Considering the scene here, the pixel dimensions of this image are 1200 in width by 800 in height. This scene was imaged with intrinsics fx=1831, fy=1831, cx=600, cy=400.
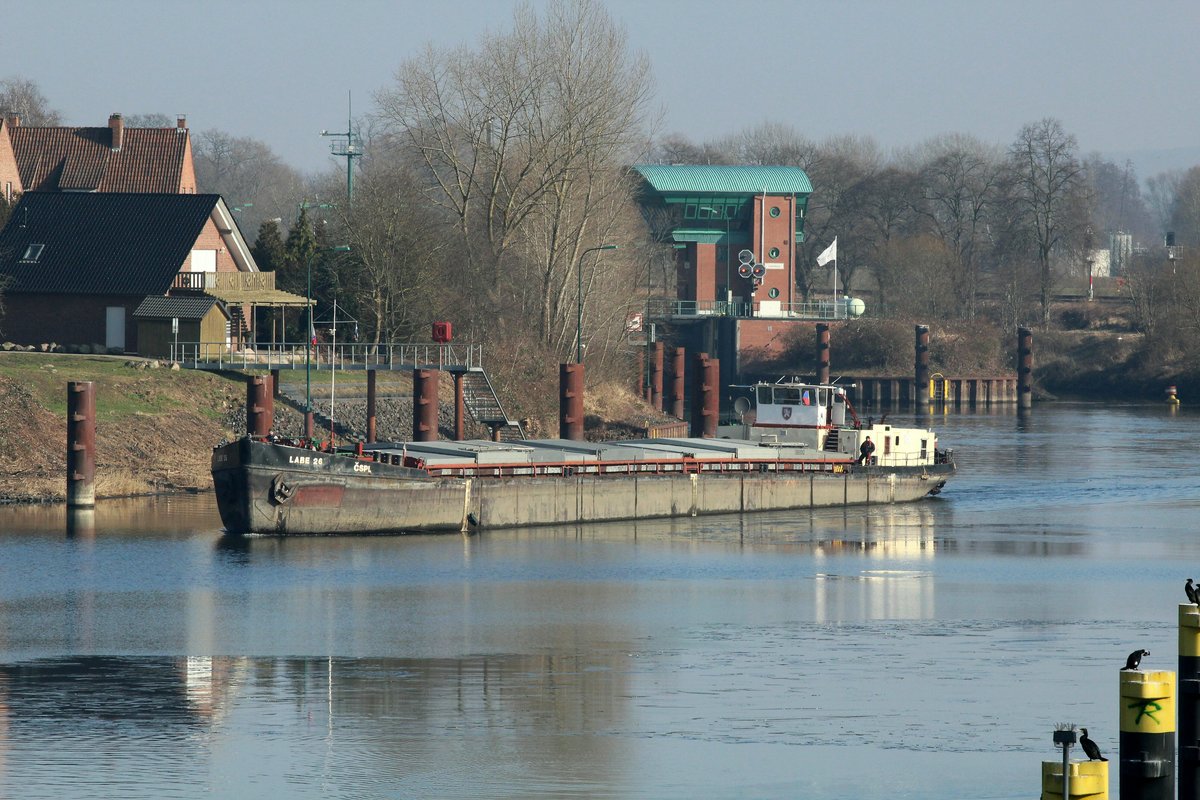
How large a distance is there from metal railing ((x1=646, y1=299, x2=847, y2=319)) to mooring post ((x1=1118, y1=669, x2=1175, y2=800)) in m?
122

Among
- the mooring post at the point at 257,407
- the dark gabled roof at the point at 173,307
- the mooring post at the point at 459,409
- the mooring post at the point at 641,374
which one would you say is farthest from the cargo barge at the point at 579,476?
the mooring post at the point at 641,374

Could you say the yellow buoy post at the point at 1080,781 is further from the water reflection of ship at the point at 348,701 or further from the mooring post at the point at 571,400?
the mooring post at the point at 571,400

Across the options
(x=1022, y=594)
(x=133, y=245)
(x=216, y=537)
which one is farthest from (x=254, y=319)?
(x=1022, y=594)

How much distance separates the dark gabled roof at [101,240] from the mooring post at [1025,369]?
67.6 metres

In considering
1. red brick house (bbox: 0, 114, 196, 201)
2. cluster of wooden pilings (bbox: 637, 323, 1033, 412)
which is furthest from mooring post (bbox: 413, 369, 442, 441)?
cluster of wooden pilings (bbox: 637, 323, 1033, 412)

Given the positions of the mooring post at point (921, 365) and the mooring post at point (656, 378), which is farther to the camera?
the mooring post at point (921, 365)

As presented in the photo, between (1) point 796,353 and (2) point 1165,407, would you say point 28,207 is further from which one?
(2) point 1165,407

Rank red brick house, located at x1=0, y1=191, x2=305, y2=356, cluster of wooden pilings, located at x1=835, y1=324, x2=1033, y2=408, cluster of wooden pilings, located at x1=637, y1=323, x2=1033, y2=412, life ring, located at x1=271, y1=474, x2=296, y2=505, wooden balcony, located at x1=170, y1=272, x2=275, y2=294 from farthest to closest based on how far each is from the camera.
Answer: cluster of wooden pilings, located at x1=835, y1=324, x2=1033, y2=408 → cluster of wooden pilings, located at x1=637, y1=323, x2=1033, y2=412 → wooden balcony, located at x1=170, y1=272, x2=275, y2=294 → red brick house, located at x1=0, y1=191, x2=305, y2=356 → life ring, located at x1=271, y1=474, x2=296, y2=505

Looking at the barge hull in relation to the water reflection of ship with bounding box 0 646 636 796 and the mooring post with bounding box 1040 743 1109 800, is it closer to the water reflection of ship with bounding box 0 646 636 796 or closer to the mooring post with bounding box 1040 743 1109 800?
the water reflection of ship with bounding box 0 646 636 796

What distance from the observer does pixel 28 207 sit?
8575cm

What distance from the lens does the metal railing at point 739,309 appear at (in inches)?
5458

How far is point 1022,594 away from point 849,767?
19.1 meters

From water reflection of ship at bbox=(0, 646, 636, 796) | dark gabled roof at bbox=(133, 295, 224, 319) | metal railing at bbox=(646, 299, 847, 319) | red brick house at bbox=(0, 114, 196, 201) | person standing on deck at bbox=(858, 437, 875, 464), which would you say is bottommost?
water reflection of ship at bbox=(0, 646, 636, 796)

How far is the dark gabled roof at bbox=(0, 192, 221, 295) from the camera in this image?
266ft
